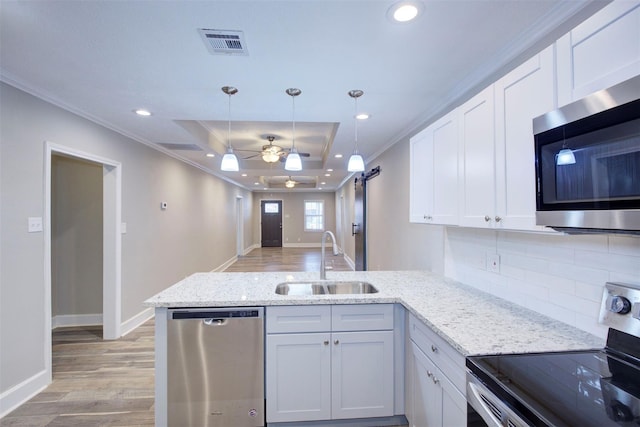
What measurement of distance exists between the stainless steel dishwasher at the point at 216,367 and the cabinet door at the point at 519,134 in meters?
1.53

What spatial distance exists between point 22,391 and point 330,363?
244 centimetres

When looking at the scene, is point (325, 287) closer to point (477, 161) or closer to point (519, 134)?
point (477, 161)

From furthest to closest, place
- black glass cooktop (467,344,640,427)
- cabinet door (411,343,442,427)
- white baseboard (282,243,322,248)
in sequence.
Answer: white baseboard (282,243,322,248), cabinet door (411,343,442,427), black glass cooktop (467,344,640,427)

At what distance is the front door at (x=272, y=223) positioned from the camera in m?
12.3

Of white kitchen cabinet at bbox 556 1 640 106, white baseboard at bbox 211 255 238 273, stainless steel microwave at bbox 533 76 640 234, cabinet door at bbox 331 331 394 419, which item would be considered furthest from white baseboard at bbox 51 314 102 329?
white kitchen cabinet at bbox 556 1 640 106

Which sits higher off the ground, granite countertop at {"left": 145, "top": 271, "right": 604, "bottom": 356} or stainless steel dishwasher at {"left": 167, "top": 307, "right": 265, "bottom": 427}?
granite countertop at {"left": 145, "top": 271, "right": 604, "bottom": 356}

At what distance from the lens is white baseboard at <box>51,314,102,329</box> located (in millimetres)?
3717

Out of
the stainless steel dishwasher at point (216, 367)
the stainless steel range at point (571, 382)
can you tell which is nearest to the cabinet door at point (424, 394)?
the stainless steel range at point (571, 382)

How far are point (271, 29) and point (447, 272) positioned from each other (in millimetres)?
2233

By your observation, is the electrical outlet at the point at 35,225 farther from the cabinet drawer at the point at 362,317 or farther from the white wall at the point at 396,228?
the white wall at the point at 396,228

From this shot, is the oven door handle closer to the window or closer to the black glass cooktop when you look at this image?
the black glass cooktop

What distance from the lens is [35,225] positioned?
7.61ft

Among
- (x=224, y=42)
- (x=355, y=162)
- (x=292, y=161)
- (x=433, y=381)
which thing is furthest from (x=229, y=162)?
(x=433, y=381)

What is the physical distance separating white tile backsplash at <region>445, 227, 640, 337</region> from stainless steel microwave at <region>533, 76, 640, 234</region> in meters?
0.34
